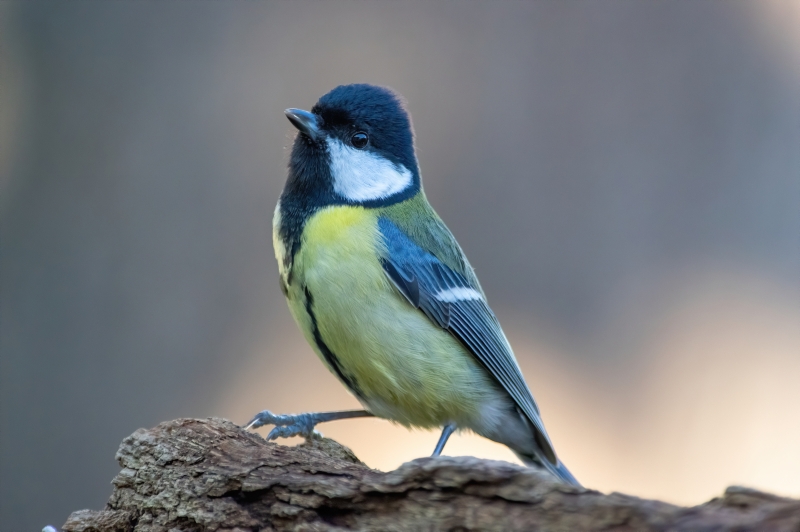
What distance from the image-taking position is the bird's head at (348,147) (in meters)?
2.42

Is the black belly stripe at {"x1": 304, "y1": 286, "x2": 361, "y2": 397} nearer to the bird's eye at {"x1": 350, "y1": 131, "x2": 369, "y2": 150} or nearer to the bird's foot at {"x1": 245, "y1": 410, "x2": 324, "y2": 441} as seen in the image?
the bird's foot at {"x1": 245, "y1": 410, "x2": 324, "y2": 441}

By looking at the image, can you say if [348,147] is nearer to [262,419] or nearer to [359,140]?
[359,140]

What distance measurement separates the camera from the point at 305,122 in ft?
7.97

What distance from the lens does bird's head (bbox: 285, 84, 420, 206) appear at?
242 centimetres

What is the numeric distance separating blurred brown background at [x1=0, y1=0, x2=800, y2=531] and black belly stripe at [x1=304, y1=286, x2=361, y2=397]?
151cm

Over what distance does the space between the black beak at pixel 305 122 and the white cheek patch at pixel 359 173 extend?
→ 0.19 feet

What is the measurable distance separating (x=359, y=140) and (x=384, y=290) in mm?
588

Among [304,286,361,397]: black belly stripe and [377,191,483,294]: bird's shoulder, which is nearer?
[304,286,361,397]: black belly stripe

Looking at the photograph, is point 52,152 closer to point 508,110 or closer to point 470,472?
point 508,110

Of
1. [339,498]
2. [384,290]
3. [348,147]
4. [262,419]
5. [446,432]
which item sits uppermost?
[348,147]

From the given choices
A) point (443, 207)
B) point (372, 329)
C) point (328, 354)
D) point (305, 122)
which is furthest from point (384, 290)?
point (443, 207)

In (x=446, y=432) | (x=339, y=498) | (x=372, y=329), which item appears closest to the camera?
(x=339, y=498)

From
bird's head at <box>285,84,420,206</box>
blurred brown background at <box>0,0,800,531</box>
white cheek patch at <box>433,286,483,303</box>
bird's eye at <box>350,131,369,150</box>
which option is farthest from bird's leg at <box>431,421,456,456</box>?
blurred brown background at <box>0,0,800,531</box>

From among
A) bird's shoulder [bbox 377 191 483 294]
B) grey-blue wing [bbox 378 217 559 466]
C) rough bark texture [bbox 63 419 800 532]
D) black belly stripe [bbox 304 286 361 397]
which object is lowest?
rough bark texture [bbox 63 419 800 532]
